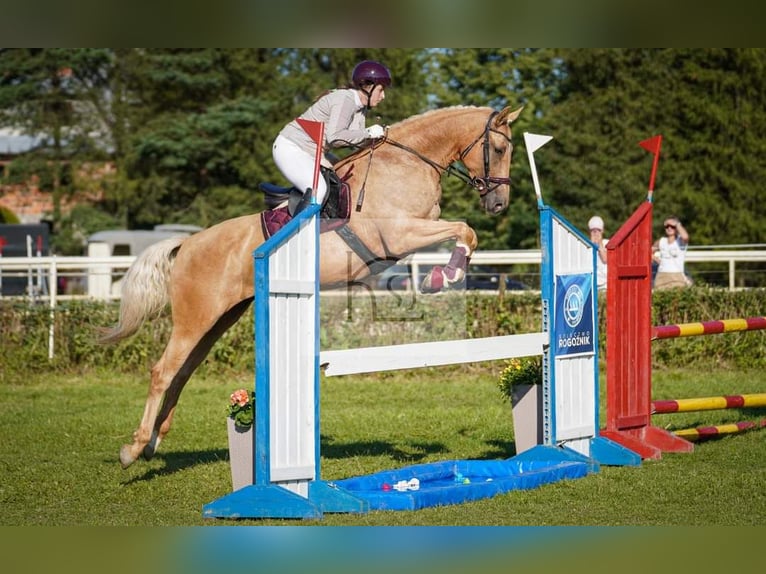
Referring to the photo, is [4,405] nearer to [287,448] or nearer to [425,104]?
Answer: [287,448]

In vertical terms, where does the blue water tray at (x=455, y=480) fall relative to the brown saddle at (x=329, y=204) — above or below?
below

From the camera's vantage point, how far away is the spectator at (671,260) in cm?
1195

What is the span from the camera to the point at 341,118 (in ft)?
19.6

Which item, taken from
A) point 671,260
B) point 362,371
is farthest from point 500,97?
point 362,371

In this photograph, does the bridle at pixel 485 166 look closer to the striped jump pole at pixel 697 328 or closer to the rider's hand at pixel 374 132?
the rider's hand at pixel 374 132

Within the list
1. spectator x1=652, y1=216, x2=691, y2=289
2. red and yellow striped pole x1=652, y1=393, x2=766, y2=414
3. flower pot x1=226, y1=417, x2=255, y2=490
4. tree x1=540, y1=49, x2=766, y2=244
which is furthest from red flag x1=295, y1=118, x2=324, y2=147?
tree x1=540, y1=49, x2=766, y2=244

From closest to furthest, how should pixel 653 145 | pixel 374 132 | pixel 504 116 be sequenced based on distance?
pixel 374 132 → pixel 504 116 → pixel 653 145

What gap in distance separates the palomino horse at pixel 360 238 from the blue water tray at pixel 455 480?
1.15 m

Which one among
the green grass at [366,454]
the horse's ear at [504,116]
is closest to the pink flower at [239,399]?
the green grass at [366,454]

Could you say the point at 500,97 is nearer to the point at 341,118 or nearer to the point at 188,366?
the point at 188,366

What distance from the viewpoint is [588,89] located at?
24.6 m

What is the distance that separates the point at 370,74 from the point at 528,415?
2.41m
